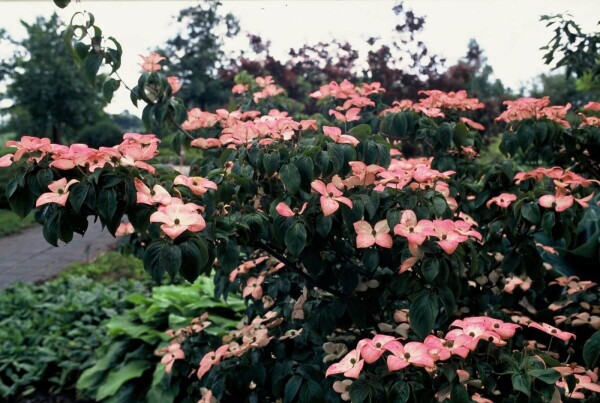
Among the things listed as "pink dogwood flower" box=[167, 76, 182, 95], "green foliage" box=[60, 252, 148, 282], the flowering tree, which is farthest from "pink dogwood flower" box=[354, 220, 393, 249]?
"green foliage" box=[60, 252, 148, 282]

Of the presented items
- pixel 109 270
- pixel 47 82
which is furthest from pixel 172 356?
pixel 47 82

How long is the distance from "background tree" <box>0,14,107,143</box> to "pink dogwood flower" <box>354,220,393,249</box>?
39.5 ft

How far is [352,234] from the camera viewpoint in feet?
4.43

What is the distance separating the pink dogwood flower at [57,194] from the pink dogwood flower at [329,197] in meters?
0.48

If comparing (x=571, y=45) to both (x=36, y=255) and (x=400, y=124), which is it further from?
(x=36, y=255)

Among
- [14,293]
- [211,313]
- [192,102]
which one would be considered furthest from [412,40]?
[192,102]

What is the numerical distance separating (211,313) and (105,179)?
208 centimetres

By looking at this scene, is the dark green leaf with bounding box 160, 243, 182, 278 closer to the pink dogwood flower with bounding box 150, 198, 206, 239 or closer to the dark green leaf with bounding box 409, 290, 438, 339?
the pink dogwood flower with bounding box 150, 198, 206, 239

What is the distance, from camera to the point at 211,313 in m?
3.04

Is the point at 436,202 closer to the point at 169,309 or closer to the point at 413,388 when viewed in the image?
the point at 413,388

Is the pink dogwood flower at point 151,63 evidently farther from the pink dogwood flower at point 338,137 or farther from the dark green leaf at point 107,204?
the dark green leaf at point 107,204

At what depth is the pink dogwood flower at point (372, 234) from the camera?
122cm

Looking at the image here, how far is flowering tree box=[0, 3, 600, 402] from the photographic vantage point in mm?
1050

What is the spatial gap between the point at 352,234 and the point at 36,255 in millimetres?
5309
